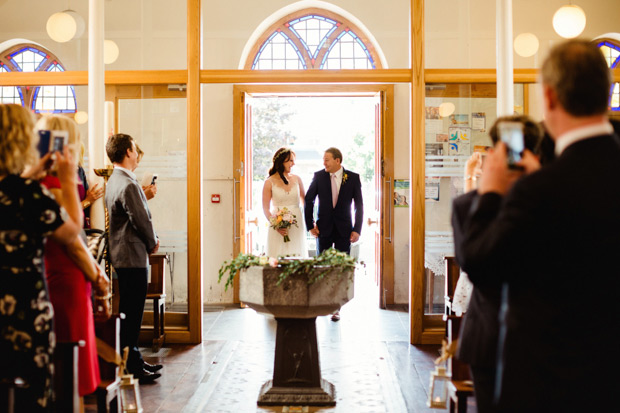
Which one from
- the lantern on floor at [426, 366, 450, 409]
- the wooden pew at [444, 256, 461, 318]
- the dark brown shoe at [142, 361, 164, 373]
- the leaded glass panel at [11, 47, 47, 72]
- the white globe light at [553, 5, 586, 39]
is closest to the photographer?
the lantern on floor at [426, 366, 450, 409]

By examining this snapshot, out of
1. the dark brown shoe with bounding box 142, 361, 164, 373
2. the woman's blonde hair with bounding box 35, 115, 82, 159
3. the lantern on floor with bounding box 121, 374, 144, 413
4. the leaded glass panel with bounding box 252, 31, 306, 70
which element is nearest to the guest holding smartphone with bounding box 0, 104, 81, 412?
the woman's blonde hair with bounding box 35, 115, 82, 159

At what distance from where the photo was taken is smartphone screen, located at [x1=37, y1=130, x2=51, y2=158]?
7.65 feet

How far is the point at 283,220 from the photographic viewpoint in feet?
21.5

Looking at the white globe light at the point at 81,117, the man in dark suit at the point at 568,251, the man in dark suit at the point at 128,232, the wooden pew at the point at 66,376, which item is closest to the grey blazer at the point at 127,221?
the man in dark suit at the point at 128,232

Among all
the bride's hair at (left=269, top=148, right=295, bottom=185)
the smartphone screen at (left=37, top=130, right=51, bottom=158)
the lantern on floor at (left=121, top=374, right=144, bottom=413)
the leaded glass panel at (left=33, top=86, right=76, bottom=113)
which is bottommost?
the lantern on floor at (left=121, top=374, right=144, bottom=413)

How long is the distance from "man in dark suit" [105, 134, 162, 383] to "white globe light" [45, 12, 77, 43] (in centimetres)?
208

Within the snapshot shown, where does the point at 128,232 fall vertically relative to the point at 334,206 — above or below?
below

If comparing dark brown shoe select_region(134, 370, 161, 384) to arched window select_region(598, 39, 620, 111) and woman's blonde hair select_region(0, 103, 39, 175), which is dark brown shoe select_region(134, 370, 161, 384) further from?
arched window select_region(598, 39, 620, 111)

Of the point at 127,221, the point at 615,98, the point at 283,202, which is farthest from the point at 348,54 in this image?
the point at 127,221

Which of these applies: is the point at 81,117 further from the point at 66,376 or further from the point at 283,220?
the point at 66,376

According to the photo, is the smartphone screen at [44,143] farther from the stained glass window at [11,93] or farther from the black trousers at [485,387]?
the stained glass window at [11,93]

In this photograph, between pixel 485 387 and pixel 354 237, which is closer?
pixel 485 387

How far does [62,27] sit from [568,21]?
16.3ft

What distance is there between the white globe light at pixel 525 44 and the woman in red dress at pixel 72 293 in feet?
14.8
